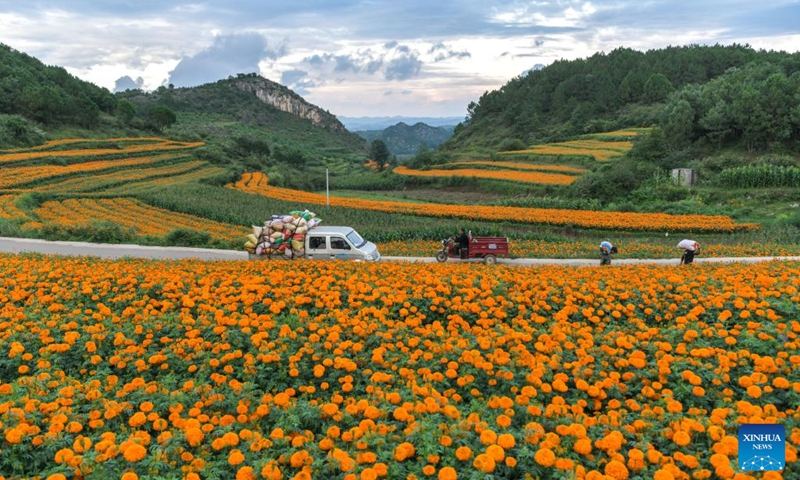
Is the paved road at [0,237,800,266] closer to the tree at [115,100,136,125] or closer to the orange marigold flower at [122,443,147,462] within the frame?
the orange marigold flower at [122,443,147,462]

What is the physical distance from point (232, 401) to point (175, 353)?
1.68m

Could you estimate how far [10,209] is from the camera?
87.8ft

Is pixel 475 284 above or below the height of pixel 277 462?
above

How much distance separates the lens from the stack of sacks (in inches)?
601

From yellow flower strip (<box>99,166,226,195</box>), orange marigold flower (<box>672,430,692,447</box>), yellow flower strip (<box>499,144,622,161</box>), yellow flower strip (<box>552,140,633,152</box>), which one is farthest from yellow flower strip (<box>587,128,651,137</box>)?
orange marigold flower (<box>672,430,692,447</box>)

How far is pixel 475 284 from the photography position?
8594 mm

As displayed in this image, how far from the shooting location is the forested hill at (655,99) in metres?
41.7

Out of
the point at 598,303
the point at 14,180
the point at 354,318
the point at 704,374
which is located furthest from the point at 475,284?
the point at 14,180

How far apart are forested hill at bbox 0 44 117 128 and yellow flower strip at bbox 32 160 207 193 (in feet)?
67.2

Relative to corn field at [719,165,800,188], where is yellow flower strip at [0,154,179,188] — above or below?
above

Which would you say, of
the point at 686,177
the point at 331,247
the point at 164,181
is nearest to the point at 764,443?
the point at 331,247

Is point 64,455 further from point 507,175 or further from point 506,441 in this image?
point 507,175

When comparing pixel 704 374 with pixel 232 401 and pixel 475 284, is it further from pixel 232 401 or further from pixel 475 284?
pixel 232 401

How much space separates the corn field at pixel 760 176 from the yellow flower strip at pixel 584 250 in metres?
17.0
